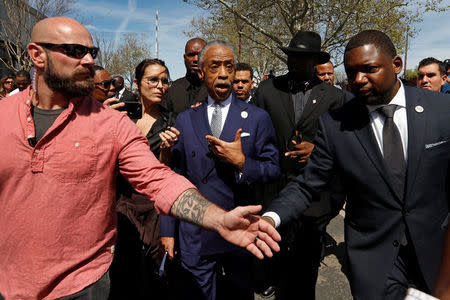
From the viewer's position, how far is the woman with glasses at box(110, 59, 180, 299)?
3.16m

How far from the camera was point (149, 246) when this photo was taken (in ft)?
10.5

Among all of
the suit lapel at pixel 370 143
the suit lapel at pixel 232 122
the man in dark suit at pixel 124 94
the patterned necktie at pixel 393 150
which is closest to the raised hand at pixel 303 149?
the suit lapel at pixel 232 122

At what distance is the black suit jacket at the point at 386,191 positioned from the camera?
77.8 inches

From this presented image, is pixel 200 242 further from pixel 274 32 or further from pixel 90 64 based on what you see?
pixel 274 32

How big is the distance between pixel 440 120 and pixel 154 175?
5.91 ft

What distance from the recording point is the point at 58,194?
1.76m

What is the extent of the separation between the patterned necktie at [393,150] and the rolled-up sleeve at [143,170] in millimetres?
1252

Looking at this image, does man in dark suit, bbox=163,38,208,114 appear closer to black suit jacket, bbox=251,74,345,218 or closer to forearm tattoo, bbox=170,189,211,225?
black suit jacket, bbox=251,74,345,218

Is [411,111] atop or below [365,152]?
atop

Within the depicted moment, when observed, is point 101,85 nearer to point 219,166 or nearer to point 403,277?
point 219,166

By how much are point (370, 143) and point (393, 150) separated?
14cm

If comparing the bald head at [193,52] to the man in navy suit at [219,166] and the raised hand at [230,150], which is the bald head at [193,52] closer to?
the man in navy suit at [219,166]

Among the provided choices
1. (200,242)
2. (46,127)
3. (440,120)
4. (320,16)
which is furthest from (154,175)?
(320,16)

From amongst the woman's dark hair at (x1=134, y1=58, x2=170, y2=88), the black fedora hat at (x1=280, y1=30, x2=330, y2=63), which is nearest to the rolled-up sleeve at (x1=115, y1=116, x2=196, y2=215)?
the woman's dark hair at (x1=134, y1=58, x2=170, y2=88)
